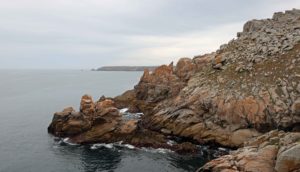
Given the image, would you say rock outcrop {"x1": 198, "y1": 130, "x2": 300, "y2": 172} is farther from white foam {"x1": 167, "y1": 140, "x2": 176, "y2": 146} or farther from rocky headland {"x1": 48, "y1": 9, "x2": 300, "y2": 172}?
white foam {"x1": 167, "y1": 140, "x2": 176, "y2": 146}

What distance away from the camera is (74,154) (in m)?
69.7

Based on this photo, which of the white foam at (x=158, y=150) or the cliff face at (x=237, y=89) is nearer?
the cliff face at (x=237, y=89)

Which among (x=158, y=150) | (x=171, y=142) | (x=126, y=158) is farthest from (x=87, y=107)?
(x=171, y=142)

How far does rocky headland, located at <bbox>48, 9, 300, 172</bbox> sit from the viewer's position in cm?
7050

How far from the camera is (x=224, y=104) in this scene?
7469 centimetres

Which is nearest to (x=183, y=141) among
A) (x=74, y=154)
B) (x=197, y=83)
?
(x=197, y=83)

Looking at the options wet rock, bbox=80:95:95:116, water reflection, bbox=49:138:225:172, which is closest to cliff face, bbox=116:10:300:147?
water reflection, bbox=49:138:225:172

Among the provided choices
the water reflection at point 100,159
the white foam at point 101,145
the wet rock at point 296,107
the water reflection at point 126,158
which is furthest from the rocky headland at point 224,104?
the water reflection at point 100,159

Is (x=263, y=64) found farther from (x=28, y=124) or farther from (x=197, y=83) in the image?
(x=28, y=124)

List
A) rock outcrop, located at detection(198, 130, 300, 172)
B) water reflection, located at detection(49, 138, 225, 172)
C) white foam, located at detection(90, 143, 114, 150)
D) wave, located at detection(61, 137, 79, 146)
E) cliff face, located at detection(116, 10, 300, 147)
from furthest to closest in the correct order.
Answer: wave, located at detection(61, 137, 79, 146) < white foam, located at detection(90, 143, 114, 150) < cliff face, located at detection(116, 10, 300, 147) < water reflection, located at detection(49, 138, 225, 172) < rock outcrop, located at detection(198, 130, 300, 172)

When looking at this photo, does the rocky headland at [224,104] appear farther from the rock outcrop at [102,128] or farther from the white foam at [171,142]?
the white foam at [171,142]

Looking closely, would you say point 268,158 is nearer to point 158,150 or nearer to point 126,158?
point 126,158

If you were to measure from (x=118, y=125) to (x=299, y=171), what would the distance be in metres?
47.7

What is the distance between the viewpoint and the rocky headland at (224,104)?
70.5 meters
